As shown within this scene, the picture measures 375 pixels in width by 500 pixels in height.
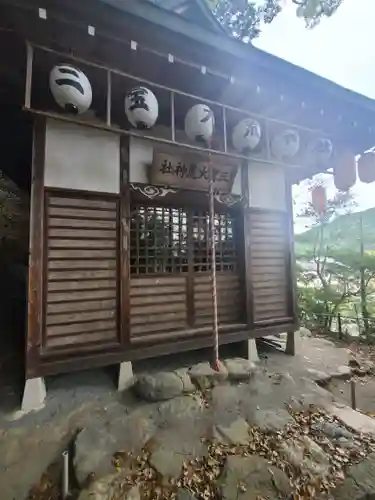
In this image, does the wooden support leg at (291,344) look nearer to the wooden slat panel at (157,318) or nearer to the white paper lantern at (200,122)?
the wooden slat panel at (157,318)

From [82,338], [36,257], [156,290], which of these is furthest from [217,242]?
[36,257]

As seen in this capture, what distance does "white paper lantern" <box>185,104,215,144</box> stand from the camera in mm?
4414

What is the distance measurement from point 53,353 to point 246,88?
5.09 m

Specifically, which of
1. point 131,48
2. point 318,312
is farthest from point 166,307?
point 318,312

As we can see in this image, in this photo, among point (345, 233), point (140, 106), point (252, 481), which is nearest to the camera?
point (252, 481)

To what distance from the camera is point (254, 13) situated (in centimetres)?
1071

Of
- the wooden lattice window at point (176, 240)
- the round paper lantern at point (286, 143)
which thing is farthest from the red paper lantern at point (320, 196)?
the wooden lattice window at point (176, 240)

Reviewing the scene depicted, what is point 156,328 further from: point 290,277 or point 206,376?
point 290,277

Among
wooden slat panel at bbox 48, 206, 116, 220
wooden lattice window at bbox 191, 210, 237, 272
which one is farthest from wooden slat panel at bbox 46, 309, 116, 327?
wooden lattice window at bbox 191, 210, 237, 272

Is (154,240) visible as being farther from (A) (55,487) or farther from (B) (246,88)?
(A) (55,487)

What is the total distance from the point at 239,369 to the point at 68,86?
478cm

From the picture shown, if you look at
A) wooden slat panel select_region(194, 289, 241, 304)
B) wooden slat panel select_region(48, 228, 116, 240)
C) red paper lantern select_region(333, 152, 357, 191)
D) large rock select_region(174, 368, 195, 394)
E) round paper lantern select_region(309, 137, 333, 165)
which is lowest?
large rock select_region(174, 368, 195, 394)

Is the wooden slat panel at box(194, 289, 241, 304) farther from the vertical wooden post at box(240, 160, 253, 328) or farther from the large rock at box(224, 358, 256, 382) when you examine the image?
the large rock at box(224, 358, 256, 382)

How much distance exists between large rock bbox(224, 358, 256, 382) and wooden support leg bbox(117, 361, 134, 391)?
1591 millimetres
